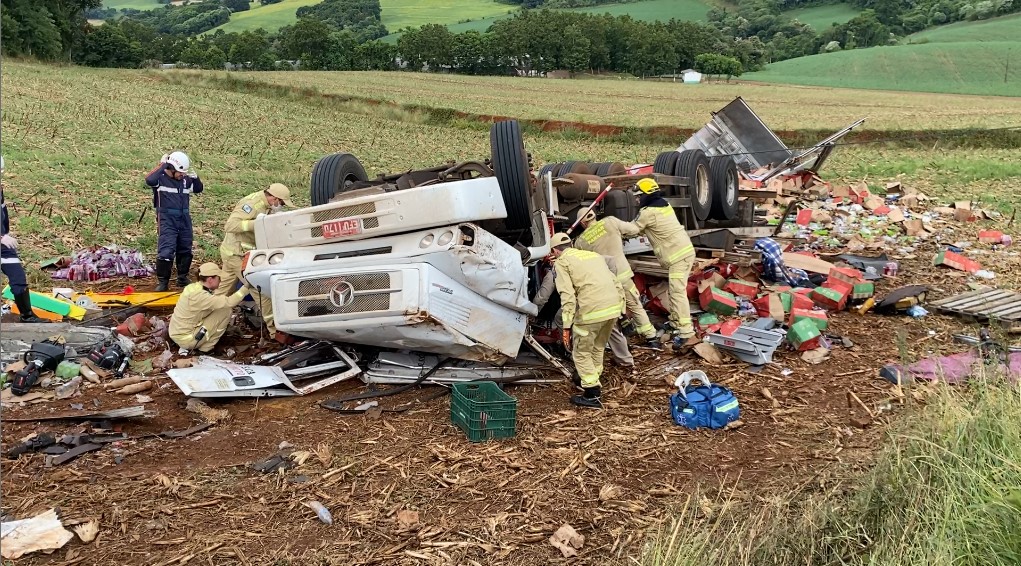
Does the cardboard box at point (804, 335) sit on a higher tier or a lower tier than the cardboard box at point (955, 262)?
higher

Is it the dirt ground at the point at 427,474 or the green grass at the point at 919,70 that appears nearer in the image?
the dirt ground at the point at 427,474

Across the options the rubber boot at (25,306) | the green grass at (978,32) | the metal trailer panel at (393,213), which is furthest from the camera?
the green grass at (978,32)

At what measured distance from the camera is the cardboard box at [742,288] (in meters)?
8.20

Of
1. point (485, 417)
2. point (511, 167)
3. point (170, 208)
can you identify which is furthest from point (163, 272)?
point (485, 417)

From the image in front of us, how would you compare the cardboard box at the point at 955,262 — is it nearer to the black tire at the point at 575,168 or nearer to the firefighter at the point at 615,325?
the black tire at the point at 575,168

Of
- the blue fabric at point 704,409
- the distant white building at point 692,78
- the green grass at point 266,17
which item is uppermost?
the green grass at point 266,17

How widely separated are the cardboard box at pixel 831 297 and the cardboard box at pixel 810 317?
0.67 meters

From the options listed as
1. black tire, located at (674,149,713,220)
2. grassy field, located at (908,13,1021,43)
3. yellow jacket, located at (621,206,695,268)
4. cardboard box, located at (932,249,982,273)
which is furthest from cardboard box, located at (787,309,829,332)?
grassy field, located at (908,13,1021,43)

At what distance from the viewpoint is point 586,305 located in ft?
18.8

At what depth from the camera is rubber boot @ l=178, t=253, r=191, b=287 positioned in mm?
8594

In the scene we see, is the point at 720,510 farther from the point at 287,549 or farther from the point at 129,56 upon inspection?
the point at 129,56

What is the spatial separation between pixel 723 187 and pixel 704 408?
5.06 m

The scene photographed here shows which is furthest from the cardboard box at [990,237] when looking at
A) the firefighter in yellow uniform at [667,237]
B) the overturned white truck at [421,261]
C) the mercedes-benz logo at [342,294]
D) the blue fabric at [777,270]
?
the mercedes-benz logo at [342,294]

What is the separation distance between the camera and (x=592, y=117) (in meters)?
29.2
